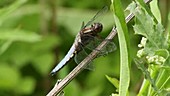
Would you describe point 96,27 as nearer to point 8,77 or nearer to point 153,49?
point 153,49

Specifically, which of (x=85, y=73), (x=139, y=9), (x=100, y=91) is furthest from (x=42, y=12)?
(x=139, y=9)

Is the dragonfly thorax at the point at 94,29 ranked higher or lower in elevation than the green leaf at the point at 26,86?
higher

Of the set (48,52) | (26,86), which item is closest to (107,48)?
(26,86)

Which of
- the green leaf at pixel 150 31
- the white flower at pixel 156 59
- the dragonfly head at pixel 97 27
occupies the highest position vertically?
Answer: the dragonfly head at pixel 97 27

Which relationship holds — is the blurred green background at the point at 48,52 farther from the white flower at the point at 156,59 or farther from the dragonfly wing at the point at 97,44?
the white flower at the point at 156,59

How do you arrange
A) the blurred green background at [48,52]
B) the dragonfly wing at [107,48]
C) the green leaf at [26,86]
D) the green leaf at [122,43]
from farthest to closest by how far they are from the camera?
the blurred green background at [48,52] < the green leaf at [26,86] < the dragonfly wing at [107,48] < the green leaf at [122,43]

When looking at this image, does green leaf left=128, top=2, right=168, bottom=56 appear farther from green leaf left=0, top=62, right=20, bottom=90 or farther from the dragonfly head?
green leaf left=0, top=62, right=20, bottom=90

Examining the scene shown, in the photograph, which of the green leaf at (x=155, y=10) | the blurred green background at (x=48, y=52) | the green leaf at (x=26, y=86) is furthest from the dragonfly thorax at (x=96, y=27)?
the green leaf at (x=26, y=86)

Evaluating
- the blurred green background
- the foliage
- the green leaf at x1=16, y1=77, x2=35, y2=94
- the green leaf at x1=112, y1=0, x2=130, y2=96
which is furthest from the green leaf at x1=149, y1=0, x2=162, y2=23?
the green leaf at x1=16, y1=77, x2=35, y2=94
